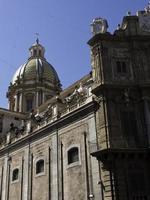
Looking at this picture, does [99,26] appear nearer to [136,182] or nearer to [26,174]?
[136,182]

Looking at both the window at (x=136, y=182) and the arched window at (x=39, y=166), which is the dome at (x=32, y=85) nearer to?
the arched window at (x=39, y=166)

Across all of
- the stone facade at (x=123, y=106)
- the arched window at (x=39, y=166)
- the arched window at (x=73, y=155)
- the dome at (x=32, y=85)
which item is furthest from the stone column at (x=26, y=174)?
the dome at (x=32, y=85)

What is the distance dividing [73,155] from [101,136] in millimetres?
4362

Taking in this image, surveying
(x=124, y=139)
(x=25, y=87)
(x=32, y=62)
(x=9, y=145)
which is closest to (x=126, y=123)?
(x=124, y=139)

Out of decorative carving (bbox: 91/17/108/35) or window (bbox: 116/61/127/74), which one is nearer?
window (bbox: 116/61/127/74)

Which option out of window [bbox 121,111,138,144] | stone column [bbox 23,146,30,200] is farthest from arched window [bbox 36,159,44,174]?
window [bbox 121,111,138,144]

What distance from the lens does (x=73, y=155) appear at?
2845 cm

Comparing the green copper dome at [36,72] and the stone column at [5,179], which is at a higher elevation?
the green copper dome at [36,72]

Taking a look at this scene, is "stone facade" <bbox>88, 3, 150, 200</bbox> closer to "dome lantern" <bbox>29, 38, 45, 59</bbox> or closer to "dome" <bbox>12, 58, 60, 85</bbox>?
"dome" <bbox>12, 58, 60, 85</bbox>

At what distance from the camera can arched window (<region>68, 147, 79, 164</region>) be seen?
91.9ft

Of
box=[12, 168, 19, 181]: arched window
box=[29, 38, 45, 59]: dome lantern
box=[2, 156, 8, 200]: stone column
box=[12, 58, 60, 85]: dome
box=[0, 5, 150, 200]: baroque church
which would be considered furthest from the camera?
box=[29, 38, 45, 59]: dome lantern

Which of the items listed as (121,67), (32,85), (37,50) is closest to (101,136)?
(121,67)

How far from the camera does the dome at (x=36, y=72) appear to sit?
200ft

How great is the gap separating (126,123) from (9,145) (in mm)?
17322
